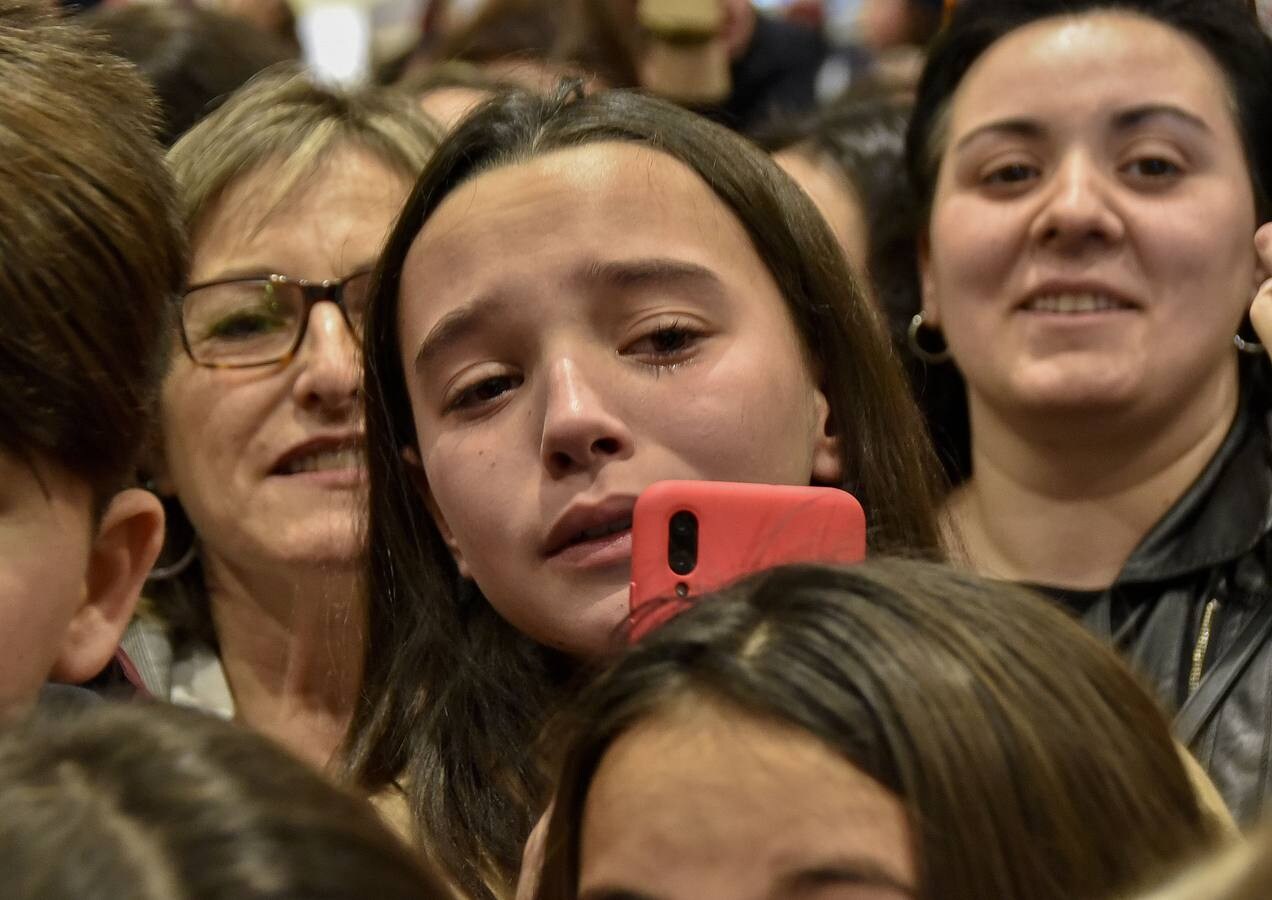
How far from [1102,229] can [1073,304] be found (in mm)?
104

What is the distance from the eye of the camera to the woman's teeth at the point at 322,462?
2342 mm

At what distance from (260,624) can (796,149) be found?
1140mm

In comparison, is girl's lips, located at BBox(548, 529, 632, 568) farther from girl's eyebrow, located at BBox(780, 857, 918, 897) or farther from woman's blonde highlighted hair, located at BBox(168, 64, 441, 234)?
woman's blonde highlighted hair, located at BBox(168, 64, 441, 234)

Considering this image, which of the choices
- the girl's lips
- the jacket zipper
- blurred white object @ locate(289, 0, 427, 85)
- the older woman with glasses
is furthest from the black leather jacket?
blurred white object @ locate(289, 0, 427, 85)

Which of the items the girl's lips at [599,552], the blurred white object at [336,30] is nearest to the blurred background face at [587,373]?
the girl's lips at [599,552]

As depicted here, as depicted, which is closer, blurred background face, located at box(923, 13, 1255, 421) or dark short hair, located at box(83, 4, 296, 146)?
blurred background face, located at box(923, 13, 1255, 421)

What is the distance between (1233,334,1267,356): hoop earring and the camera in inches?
96.0

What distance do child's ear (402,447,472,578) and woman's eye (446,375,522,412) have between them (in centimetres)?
17

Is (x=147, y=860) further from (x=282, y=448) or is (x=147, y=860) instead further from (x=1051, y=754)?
(x=282, y=448)

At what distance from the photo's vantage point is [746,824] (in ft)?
3.52

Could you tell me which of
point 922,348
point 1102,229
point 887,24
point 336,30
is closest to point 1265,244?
point 1102,229

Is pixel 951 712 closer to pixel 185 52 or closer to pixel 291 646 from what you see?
pixel 291 646

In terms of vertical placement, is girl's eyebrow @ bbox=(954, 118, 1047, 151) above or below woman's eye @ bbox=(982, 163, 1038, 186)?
Answer: above

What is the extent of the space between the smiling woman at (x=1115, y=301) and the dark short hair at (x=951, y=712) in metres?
1.09
